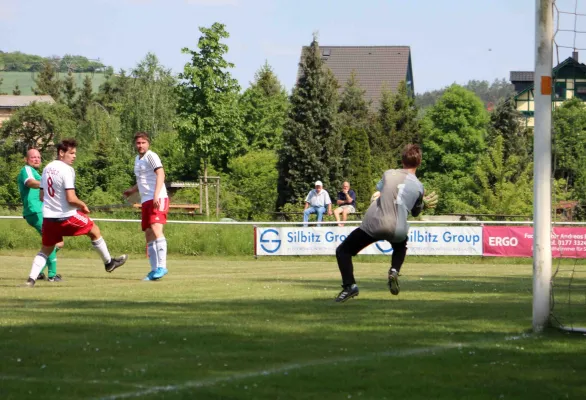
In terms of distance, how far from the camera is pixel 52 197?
1320 centimetres

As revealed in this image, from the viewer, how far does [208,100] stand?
42.3 meters

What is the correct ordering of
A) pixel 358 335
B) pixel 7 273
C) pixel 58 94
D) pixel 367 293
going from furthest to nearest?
pixel 58 94, pixel 7 273, pixel 367 293, pixel 358 335

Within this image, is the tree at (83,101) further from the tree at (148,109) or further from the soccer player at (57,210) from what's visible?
the soccer player at (57,210)

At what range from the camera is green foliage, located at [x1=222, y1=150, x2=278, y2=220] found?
48844 mm

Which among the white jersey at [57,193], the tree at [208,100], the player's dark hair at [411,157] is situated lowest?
the white jersey at [57,193]

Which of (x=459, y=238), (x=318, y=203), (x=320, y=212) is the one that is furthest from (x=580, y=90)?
(x=318, y=203)

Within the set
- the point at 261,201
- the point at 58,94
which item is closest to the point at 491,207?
the point at 261,201

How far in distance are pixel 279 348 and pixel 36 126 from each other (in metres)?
87.4

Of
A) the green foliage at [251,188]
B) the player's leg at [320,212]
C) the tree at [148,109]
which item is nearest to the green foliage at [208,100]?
the green foliage at [251,188]

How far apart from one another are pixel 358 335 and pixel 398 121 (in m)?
80.5

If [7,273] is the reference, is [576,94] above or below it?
above

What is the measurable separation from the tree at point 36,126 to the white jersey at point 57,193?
7843cm

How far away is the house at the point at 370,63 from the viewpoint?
115750 millimetres

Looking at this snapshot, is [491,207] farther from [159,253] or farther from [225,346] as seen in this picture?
[225,346]
